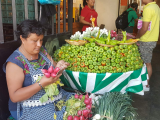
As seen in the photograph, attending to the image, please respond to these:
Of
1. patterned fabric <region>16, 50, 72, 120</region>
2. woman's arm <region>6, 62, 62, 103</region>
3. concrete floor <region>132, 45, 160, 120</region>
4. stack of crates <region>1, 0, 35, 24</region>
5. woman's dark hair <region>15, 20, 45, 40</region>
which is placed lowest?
concrete floor <region>132, 45, 160, 120</region>

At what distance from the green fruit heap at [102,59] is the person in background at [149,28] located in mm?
1300

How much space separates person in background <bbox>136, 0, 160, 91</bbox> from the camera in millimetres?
3512

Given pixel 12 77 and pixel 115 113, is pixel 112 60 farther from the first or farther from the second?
pixel 12 77

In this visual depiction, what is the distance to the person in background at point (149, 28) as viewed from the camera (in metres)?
3.51

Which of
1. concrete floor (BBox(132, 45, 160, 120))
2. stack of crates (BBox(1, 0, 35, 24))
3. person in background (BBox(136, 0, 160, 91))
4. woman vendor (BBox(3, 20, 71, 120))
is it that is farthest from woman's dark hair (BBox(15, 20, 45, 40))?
person in background (BBox(136, 0, 160, 91))

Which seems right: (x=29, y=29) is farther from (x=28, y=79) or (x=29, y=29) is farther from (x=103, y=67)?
(x=103, y=67)

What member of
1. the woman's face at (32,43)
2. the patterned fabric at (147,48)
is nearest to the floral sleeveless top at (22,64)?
the woman's face at (32,43)

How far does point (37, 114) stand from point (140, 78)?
5.24 ft

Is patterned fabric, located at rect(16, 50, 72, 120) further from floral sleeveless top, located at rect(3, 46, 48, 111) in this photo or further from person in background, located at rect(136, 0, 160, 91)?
person in background, located at rect(136, 0, 160, 91)

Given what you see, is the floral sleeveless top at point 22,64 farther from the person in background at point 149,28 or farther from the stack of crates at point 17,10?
the person in background at point 149,28

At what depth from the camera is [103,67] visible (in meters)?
2.35

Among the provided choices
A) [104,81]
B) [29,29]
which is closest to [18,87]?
[29,29]

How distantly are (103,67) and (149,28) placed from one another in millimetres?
1979

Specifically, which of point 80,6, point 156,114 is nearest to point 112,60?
point 156,114
